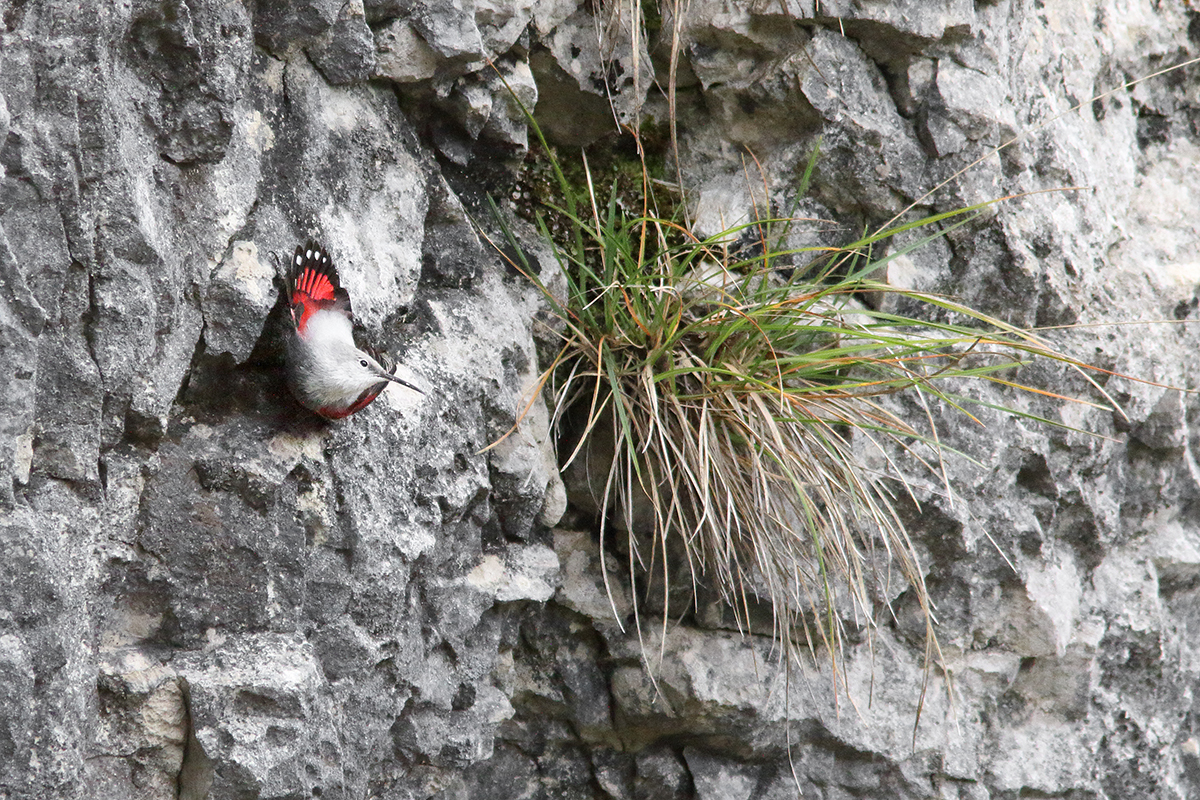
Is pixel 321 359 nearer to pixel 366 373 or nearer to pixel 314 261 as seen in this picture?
pixel 366 373

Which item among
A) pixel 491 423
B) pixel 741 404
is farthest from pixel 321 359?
pixel 741 404

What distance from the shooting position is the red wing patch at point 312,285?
1481 mm

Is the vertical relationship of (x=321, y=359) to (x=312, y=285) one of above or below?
below

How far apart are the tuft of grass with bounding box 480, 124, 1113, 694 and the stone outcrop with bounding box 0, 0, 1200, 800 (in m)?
0.12

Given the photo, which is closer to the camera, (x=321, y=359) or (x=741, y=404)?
(x=321, y=359)

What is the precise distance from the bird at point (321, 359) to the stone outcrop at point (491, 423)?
0.22 feet

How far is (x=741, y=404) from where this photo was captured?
1952 mm

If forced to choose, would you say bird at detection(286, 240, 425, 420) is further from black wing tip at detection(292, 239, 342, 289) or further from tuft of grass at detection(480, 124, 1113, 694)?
tuft of grass at detection(480, 124, 1113, 694)

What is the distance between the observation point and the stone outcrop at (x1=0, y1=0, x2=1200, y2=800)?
131 cm

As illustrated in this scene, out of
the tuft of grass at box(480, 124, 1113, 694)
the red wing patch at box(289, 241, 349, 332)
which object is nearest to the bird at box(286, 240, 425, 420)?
the red wing patch at box(289, 241, 349, 332)

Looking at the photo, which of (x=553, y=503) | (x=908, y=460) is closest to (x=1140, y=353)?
(x=908, y=460)

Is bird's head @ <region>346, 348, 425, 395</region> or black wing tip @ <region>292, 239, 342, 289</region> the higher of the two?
black wing tip @ <region>292, 239, 342, 289</region>

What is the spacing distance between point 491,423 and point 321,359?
489 millimetres

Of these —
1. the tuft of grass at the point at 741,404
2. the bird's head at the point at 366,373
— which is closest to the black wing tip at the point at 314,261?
the bird's head at the point at 366,373
